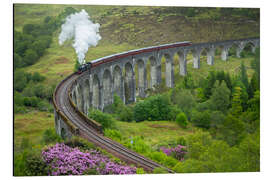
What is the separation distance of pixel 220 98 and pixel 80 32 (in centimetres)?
1602

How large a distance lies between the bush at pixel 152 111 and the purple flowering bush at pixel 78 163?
11.7 meters

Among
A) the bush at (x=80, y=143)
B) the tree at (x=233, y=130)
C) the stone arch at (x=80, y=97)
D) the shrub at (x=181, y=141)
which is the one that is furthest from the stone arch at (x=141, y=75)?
the bush at (x=80, y=143)

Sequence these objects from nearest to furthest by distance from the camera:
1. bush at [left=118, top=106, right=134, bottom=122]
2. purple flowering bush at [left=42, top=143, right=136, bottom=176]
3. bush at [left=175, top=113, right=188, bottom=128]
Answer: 1. purple flowering bush at [left=42, top=143, right=136, bottom=176]
2. bush at [left=175, top=113, right=188, bottom=128]
3. bush at [left=118, top=106, right=134, bottom=122]

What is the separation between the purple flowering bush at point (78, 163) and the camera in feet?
65.2

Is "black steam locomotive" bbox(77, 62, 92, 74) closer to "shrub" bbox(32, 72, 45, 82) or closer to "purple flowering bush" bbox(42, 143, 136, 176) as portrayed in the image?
"shrub" bbox(32, 72, 45, 82)

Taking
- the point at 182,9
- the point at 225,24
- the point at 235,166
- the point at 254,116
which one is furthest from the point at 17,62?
the point at 225,24

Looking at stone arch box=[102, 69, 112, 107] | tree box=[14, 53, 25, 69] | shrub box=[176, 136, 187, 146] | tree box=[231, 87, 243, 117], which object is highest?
tree box=[14, 53, 25, 69]

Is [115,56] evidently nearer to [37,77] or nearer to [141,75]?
[141,75]

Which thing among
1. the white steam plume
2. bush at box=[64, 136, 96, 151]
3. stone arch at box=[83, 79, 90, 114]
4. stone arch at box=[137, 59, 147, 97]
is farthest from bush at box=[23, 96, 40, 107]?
stone arch at box=[137, 59, 147, 97]

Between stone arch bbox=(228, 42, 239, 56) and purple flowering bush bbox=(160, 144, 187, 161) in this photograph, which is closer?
purple flowering bush bbox=(160, 144, 187, 161)

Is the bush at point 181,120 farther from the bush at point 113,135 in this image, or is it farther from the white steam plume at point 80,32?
the white steam plume at point 80,32

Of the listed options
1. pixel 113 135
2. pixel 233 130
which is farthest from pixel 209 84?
pixel 113 135

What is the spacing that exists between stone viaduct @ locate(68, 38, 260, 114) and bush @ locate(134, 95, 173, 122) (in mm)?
5587

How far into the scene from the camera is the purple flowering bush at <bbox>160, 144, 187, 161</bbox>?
2445cm
